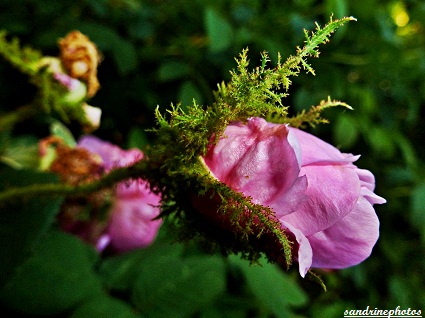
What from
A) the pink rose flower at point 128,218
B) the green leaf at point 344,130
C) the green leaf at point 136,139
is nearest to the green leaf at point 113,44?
the green leaf at point 136,139

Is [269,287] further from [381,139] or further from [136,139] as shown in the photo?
[381,139]

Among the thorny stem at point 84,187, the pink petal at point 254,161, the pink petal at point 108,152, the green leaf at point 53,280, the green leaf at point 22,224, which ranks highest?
the pink petal at point 254,161

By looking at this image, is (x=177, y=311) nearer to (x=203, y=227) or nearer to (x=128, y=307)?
(x=128, y=307)

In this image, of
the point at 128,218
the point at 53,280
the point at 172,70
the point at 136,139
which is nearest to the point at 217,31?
the point at 172,70

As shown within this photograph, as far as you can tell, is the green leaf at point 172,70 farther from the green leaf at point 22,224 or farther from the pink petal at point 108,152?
the green leaf at point 22,224

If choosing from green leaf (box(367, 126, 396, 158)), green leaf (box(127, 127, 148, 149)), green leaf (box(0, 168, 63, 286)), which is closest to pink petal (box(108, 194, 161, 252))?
green leaf (box(0, 168, 63, 286))

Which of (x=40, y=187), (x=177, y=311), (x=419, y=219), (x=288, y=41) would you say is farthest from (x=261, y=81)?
(x=419, y=219)
